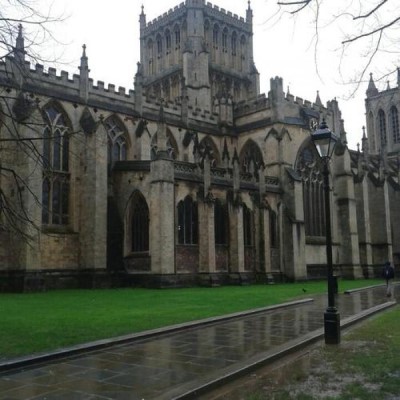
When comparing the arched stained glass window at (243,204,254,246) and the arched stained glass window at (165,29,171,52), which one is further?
the arched stained glass window at (165,29,171,52)

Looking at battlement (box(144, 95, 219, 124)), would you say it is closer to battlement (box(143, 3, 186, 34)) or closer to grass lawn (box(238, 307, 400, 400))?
battlement (box(143, 3, 186, 34))

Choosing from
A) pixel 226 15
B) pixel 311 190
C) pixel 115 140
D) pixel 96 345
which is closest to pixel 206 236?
pixel 115 140

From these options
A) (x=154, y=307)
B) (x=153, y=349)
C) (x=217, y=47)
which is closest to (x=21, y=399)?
(x=153, y=349)

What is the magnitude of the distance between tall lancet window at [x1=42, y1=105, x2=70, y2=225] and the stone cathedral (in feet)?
0.27

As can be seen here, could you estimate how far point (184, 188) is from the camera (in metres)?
29.8

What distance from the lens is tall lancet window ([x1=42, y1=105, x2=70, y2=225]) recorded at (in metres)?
28.6

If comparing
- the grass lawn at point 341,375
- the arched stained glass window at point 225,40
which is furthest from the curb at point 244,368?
the arched stained glass window at point 225,40

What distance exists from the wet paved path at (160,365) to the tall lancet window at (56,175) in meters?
18.5

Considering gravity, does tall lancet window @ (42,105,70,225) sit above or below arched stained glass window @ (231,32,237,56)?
below

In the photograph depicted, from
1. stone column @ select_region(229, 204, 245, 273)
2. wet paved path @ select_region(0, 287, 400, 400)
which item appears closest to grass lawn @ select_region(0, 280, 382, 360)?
wet paved path @ select_region(0, 287, 400, 400)

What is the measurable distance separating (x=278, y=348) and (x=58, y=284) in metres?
20.3

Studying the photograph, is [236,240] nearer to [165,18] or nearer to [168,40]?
[168,40]

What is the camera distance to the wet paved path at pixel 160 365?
664cm

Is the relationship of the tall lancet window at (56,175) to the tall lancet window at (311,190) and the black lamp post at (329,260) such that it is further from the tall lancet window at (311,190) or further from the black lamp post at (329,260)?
the black lamp post at (329,260)
